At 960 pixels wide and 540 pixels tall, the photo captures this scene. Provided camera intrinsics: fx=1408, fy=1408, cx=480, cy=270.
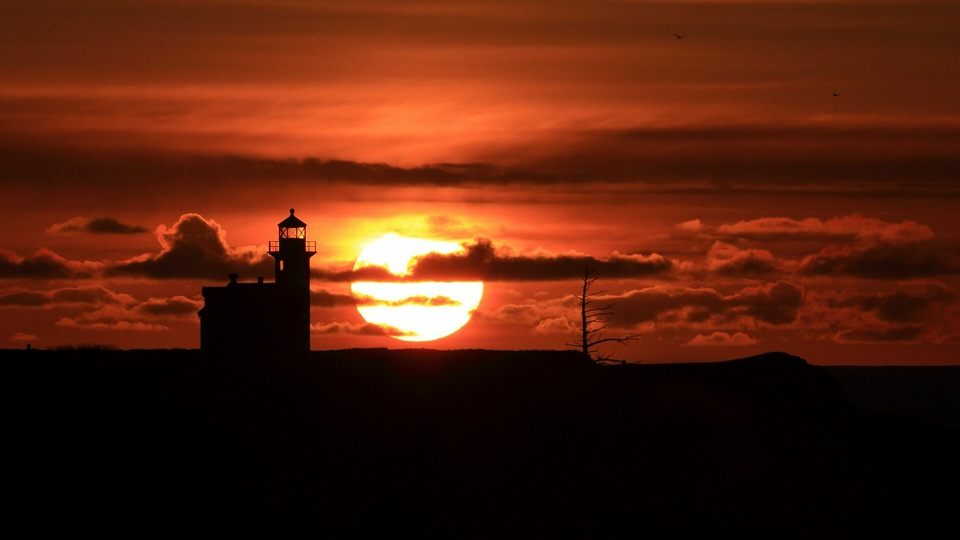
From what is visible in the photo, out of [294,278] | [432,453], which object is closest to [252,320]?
[294,278]

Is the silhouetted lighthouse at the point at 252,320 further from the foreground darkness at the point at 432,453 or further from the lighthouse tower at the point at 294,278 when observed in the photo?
the foreground darkness at the point at 432,453

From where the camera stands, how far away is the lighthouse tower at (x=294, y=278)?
A: 212 feet

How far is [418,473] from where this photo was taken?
127 ft

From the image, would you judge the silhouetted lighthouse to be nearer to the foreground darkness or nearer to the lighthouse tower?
the lighthouse tower

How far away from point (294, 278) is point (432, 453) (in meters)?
30.0

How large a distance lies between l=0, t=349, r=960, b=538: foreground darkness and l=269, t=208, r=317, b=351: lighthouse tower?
50.7 feet

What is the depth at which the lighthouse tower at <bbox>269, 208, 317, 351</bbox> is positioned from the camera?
6457 cm

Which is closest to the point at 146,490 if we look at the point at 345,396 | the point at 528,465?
the point at 345,396

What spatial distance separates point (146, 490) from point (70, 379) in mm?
7417

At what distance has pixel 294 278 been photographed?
225 ft

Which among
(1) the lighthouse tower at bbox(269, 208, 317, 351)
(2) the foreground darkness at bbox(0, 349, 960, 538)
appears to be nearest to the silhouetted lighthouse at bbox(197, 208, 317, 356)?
(1) the lighthouse tower at bbox(269, 208, 317, 351)

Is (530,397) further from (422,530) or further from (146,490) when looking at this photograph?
(146,490)

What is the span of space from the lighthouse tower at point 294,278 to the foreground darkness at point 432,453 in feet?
50.7

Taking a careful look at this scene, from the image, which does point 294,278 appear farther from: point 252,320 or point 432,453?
point 432,453
